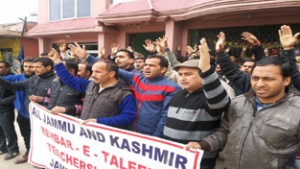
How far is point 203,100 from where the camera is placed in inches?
82.6

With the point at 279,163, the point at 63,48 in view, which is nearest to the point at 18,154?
the point at 63,48

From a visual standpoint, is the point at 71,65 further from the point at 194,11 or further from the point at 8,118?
the point at 194,11

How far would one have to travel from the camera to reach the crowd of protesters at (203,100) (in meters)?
1.64

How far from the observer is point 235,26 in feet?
23.1

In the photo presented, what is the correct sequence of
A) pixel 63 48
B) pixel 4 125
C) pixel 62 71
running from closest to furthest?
pixel 62 71
pixel 63 48
pixel 4 125

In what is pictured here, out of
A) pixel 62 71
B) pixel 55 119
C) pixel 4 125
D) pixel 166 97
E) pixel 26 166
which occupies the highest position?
pixel 62 71

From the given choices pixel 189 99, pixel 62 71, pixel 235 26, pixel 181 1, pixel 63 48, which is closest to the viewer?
pixel 189 99

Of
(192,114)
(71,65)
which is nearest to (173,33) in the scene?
(71,65)

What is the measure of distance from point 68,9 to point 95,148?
34.5 ft

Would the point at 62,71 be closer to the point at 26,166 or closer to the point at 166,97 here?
the point at 166,97

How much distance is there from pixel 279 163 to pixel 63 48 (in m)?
3.13

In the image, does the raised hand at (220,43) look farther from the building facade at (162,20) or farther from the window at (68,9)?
the window at (68,9)

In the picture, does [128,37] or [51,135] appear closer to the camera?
[51,135]

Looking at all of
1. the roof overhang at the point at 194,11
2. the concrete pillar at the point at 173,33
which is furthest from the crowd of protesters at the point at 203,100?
the concrete pillar at the point at 173,33
